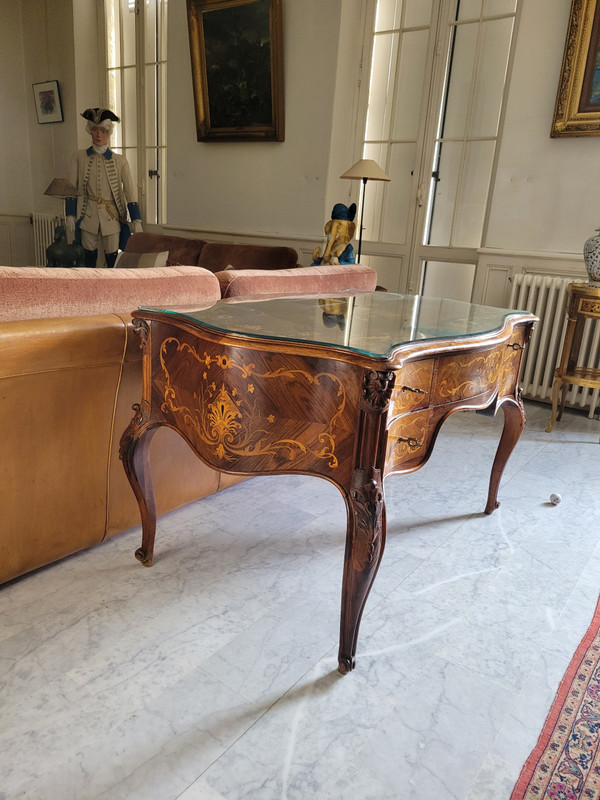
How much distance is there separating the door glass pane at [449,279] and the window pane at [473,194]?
18 cm

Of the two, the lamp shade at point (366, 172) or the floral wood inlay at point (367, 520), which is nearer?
the floral wood inlay at point (367, 520)

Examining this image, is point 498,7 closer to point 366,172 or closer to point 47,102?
point 366,172

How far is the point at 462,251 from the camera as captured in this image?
4.23 metres

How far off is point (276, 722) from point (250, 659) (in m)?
0.20

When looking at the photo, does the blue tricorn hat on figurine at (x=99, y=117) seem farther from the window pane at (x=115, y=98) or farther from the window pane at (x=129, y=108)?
the window pane at (x=115, y=98)

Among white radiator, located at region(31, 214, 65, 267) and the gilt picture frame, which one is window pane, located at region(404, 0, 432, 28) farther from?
white radiator, located at region(31, 214, 65, 267)

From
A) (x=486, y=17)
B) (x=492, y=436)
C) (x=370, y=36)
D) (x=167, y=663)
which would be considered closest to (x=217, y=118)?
(x=370, y=36)

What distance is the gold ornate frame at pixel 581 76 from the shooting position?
132 inches

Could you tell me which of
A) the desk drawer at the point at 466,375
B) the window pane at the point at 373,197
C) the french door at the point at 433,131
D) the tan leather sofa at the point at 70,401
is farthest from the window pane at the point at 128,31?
the desk drawer at the point at 466,375

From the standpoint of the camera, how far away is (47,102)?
21.6ft

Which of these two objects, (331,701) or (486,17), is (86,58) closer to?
(486,17)

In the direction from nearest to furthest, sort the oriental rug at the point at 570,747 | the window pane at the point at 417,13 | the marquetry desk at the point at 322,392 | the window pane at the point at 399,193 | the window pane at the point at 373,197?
the oriental rug at the point at 570,747 → the marquetry desk at the point at 322,392 → the window pane at the point at 417,13 → the window pane at the point at 399,193 → the window pane at the point at 373,197

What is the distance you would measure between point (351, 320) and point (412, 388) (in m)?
0.31

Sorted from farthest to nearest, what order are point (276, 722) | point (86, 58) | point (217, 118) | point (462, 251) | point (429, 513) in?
point (86, 58), point (217, 118), point (462, 251), point (429, 513), point (276, 722)
